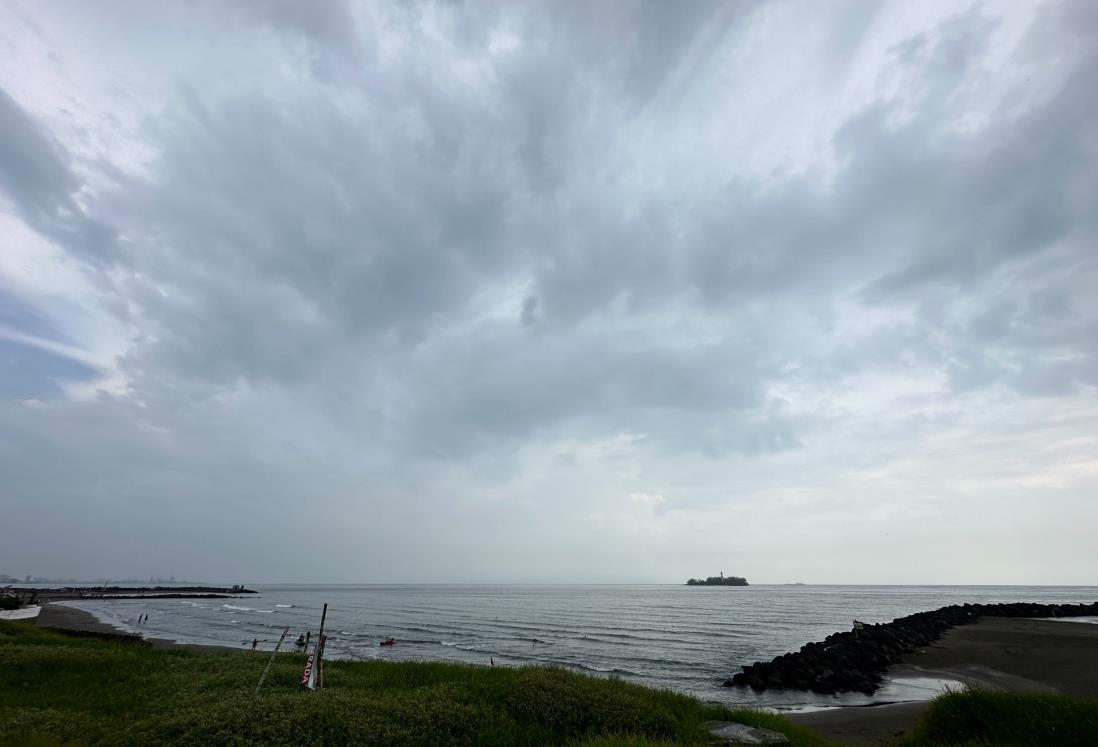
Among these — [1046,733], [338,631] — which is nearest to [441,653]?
[338,631]

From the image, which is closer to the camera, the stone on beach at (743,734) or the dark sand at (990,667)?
the stone on beach at (743,734)

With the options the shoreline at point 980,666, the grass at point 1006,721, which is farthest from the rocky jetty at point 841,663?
the grass at point 1006,721

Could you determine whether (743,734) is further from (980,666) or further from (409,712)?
(980,666)

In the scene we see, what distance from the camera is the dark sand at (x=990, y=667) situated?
816 inches

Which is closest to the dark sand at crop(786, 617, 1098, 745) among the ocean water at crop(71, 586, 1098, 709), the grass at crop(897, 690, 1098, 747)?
the ocean water at crop(71, 586, 1098, 709)

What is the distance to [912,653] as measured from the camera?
1641 inches

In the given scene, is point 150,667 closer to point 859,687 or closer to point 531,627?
point 859,687

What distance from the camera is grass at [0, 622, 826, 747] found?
1356 centimetres

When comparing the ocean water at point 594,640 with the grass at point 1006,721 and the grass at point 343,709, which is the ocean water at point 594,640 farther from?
the grass at point 1006,721

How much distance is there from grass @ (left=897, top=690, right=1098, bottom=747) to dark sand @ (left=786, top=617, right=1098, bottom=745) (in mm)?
4038

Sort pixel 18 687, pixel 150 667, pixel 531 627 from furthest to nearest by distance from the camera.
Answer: pixel 531 627, pixel 150 667, pixel 18 687

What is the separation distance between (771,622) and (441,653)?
160 feet

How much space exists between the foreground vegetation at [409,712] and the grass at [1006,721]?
0.03 meters

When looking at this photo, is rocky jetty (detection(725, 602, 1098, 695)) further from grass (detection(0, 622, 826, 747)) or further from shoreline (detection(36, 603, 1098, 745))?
grass (detection(0, 622, 826, 747))
